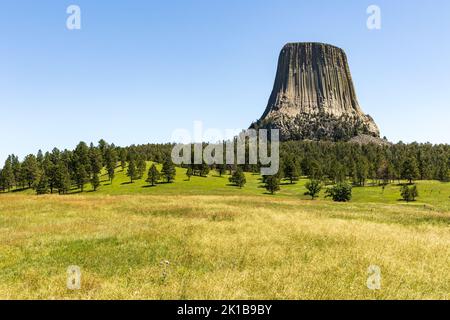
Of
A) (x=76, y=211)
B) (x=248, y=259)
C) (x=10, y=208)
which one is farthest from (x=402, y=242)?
(x=10, y=208)

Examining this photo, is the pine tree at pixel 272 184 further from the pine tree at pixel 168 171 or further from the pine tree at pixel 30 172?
the pine tree at pixel 30 172

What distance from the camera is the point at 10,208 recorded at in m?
35.4

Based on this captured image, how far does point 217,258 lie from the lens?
16.9 metres

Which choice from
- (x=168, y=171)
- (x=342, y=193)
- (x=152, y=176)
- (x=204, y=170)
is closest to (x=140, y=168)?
(x=168, y=171)

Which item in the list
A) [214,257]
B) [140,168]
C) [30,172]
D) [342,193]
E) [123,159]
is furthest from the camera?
[123,159]

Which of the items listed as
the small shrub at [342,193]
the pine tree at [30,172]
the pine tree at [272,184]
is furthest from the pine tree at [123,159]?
the small shrub at [342,193]

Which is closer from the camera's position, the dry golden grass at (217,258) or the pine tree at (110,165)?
the dry golden grass at (217,258)

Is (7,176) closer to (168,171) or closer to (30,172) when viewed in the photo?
(30,172)

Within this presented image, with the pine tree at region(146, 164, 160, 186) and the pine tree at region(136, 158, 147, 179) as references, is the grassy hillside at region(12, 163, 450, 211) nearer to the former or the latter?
the pine tree at region(146, 164, 160, 186)

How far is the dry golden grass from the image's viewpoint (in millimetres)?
12266

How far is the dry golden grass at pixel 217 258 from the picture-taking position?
12.3 m

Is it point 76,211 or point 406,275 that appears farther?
point 76,211
